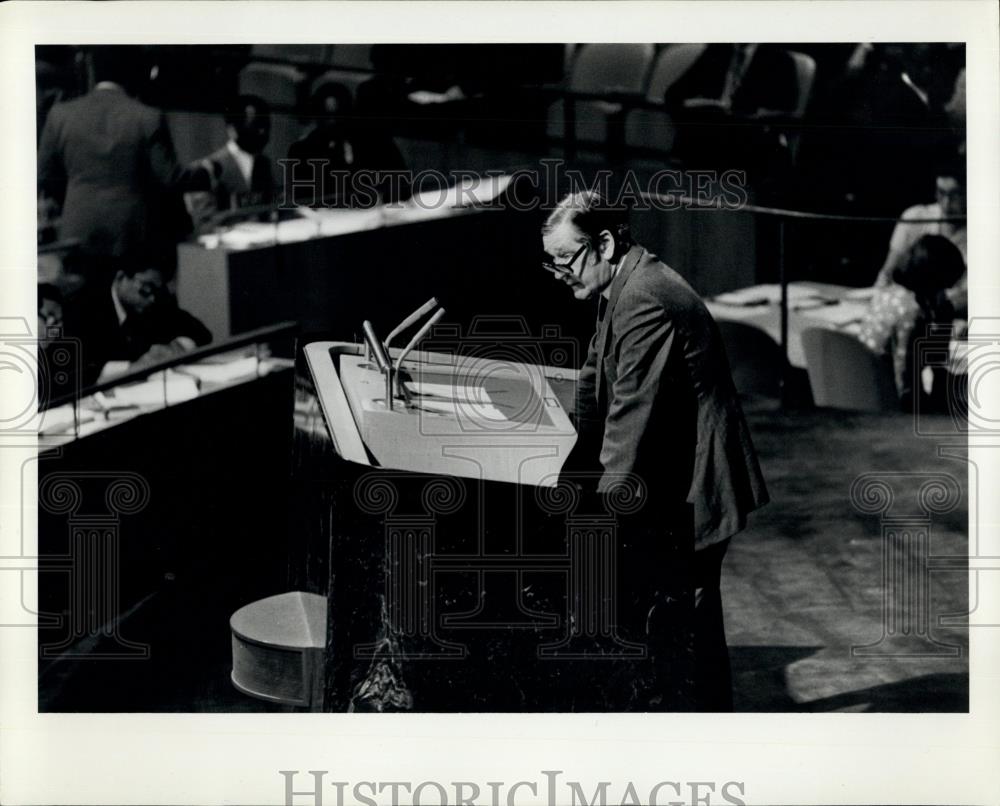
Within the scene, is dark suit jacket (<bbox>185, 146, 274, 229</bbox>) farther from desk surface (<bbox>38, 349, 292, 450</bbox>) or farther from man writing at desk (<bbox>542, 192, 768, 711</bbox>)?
man writing at desk (<bbox>542, 192, 768, 711</bbox>)

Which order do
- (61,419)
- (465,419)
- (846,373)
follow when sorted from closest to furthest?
(465,419), (61,419), (846,373)

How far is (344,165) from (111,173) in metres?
0.77

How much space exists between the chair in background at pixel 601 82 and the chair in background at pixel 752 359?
75 centimetres

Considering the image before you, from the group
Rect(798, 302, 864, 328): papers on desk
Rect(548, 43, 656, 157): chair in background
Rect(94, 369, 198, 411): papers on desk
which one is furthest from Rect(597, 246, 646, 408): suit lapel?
Rect(94, 369, 198, 411): papers on desk

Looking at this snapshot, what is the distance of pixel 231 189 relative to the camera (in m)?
5.37

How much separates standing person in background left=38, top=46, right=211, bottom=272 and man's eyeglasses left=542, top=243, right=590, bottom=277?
1138mm

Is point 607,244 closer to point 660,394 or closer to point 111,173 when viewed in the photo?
point 660,394

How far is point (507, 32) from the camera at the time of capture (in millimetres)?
5340

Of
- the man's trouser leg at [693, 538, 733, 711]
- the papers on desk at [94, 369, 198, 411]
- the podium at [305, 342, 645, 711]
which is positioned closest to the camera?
the podium at [305, 342, 645, 711]

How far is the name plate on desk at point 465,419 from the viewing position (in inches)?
205

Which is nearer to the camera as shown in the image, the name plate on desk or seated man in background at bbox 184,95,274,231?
the name plate on desk

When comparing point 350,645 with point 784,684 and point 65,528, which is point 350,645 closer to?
point 65,528

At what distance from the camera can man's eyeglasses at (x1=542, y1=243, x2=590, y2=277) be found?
5.32 meters

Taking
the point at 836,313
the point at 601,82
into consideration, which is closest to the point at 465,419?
the point at 601,82
